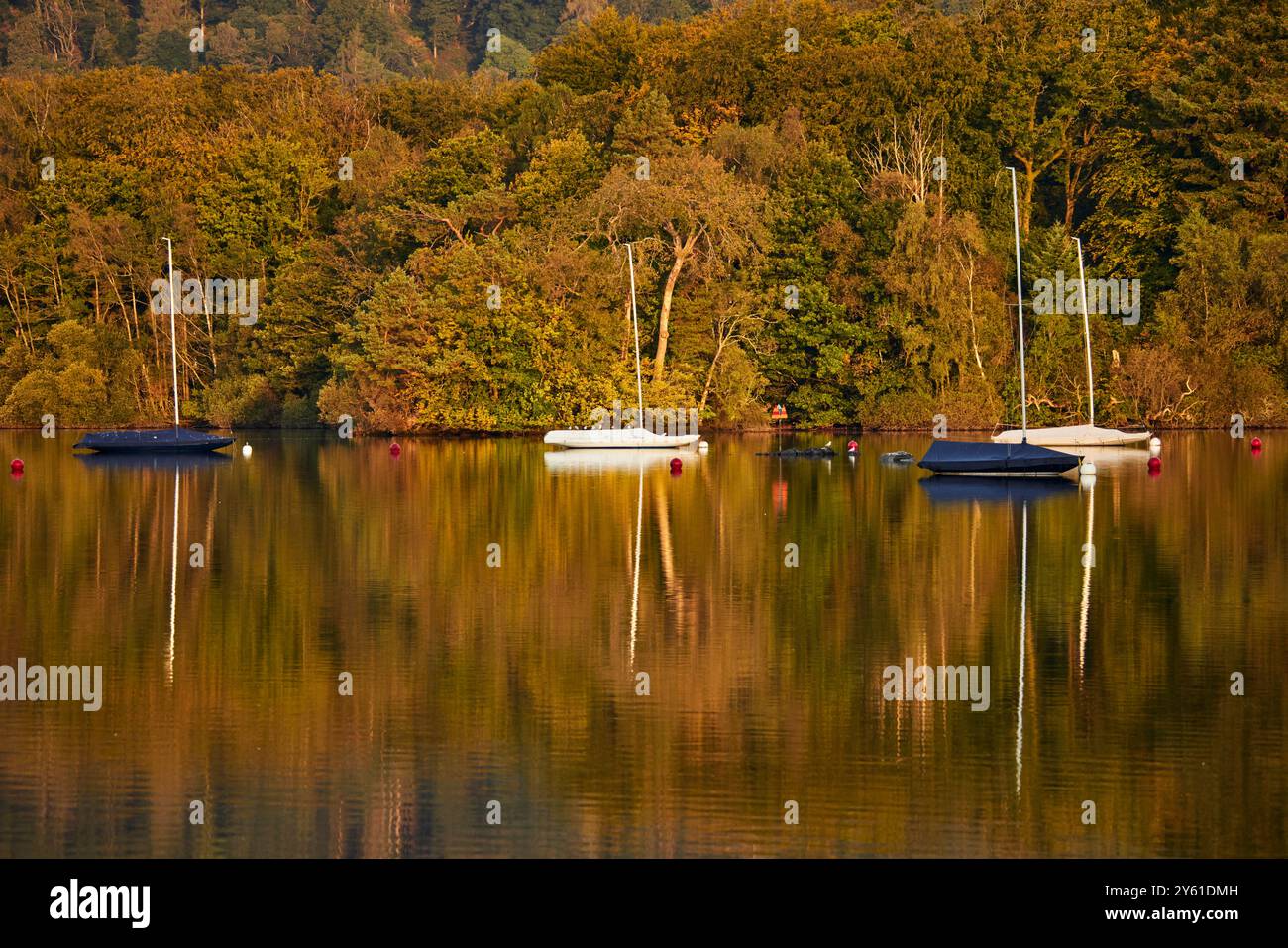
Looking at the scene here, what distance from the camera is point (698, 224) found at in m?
66.1

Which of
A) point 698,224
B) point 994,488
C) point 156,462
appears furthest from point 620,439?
point 994,488

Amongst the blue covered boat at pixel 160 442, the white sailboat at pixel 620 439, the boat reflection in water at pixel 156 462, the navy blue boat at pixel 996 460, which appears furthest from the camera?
the blue covered boat at pixel 160 442

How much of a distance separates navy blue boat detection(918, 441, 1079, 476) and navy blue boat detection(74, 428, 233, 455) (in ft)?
84.9

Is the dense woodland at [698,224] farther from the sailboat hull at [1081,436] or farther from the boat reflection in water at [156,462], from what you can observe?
the sailboat hull at [1081,436]

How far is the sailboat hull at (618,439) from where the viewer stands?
2197 inches

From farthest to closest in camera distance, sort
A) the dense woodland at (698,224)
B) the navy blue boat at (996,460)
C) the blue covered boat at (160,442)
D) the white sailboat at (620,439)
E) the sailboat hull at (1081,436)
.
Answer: the dense woodland at (698,224) → the blue covered boat at (160,442) → the white sailboat at (620,439) → the sailboat hull at (1081,436) → the navy blue boat at (996,460)

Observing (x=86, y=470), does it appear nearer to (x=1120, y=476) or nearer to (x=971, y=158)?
(x=1120, y=476)

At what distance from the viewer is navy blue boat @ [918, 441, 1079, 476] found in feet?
137

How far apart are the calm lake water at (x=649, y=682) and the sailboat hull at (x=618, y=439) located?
71.0 ft

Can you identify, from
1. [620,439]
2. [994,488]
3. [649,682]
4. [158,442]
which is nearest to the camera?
[649,682]

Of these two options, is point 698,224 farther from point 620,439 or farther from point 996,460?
point 996,460

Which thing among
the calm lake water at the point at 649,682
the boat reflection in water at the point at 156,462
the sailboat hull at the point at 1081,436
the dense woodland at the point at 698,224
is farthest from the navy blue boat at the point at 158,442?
the sailboat hull at the point at 1081,436

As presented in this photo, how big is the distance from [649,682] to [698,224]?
166 feet

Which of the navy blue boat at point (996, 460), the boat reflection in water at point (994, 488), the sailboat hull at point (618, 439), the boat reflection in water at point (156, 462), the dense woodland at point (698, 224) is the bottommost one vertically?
the boat reflection in water at point (994, 488)
